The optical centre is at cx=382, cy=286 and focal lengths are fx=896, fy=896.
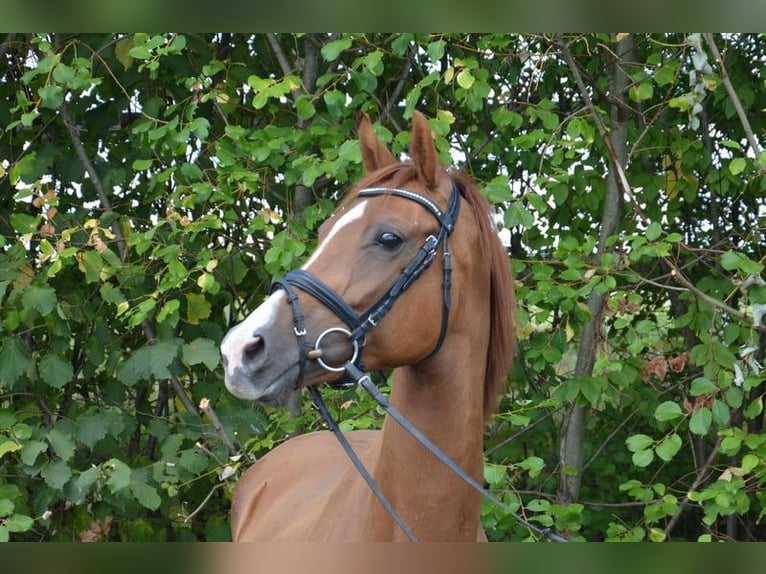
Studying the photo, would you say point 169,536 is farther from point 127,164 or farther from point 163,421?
point 127,164

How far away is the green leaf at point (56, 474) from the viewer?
4.07 m

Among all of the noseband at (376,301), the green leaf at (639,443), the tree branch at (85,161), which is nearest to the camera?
the noseband at (376,301)

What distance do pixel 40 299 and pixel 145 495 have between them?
102 centimetres

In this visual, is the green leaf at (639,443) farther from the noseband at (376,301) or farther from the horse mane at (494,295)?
the noseband at (376,301)

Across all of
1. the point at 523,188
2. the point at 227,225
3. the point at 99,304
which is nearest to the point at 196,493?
the point at 99,304

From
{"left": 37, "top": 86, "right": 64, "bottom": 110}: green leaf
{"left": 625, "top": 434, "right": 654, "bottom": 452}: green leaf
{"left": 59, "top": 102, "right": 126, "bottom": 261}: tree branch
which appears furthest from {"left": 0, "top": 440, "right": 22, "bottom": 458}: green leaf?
{"left": 625, "top": 434, "right": 654, "bottom": 452}: green leaf

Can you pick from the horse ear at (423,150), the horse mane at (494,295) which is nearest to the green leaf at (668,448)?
the horse mane at (494,295)

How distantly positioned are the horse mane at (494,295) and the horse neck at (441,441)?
2.2 inches

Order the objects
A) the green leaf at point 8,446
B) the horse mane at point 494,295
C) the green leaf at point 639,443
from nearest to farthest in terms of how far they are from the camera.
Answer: the horse mane at point 494,295 → the green leaf at point 639,443 → the green leaf at point 8,446

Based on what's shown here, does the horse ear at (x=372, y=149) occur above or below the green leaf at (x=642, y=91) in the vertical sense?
below

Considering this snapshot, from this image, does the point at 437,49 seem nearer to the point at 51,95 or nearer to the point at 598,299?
the point at 598,299

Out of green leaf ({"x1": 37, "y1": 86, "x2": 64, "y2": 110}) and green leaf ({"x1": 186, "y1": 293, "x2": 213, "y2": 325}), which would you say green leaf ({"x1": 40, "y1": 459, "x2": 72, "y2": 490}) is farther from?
green leaf ({"x1": 37, "y1": 86, "x2": 64, "y2": 110})

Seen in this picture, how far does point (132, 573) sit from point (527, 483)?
438 cm

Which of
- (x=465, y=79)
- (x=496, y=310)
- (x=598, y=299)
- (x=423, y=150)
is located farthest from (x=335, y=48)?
(x=598, y=299)
